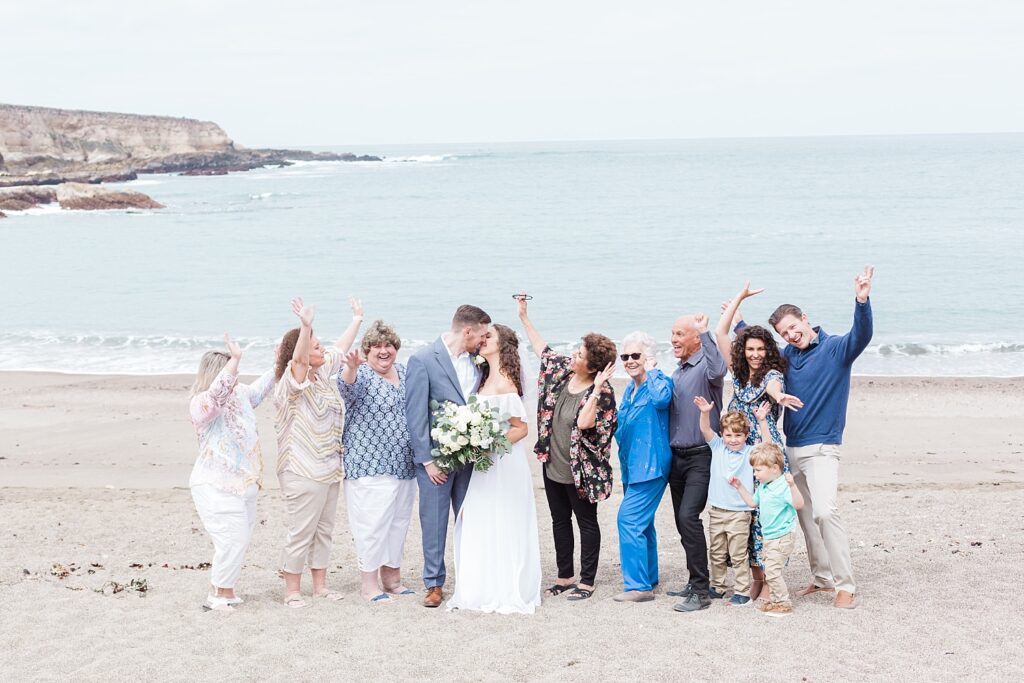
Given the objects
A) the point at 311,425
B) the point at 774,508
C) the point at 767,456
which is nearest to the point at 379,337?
the point at 311,425

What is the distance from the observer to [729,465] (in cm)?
654

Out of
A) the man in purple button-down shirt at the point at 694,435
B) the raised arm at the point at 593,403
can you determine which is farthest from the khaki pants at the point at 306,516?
the man in purple button-down shirt at the point at 694,435

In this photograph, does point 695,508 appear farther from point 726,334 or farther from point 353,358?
point 353,358

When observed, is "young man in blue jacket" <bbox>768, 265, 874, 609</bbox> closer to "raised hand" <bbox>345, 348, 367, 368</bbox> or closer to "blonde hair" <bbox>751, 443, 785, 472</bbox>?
"blonde hair" <bbox>751, 443, 785, 472</bbox>

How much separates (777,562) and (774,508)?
Answer: 34 cm

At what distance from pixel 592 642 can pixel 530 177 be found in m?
Answer: 96.7

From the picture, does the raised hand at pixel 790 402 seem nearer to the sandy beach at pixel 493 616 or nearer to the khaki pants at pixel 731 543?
the khaki pants at pixel 731 543

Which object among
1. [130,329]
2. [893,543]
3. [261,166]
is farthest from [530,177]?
[893,543]

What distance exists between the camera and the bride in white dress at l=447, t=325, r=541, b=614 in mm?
6754

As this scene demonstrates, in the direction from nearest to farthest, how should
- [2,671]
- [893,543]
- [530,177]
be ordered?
[2,671], [893,543], [530,177]

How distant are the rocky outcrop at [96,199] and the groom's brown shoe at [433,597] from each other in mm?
58886

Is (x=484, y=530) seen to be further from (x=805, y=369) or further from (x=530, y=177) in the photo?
(x=530, y=177)

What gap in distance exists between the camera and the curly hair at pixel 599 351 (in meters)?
6.70

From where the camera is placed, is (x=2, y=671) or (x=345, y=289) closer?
(x=2, y=671)
